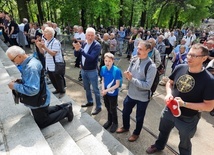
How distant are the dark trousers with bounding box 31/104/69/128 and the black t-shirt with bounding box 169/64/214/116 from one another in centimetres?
201

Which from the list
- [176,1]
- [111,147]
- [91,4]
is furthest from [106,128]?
[176,1]

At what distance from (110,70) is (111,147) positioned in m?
1.38

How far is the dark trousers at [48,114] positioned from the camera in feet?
9.40

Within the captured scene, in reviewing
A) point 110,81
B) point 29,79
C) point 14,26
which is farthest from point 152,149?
point 14,26

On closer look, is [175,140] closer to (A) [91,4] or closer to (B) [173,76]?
(B) [173,76]

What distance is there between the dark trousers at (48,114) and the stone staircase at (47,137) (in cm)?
9

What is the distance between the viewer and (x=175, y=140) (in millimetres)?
3408

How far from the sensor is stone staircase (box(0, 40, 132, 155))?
2389mm

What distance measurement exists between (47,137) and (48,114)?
400 millimetres

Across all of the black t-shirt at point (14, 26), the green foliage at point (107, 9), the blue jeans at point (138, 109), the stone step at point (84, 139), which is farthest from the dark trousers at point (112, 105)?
the green foliage at point (107, 9)

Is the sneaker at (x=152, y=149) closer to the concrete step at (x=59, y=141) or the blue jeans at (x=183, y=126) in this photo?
the blue jeans at (x=183, y=126)

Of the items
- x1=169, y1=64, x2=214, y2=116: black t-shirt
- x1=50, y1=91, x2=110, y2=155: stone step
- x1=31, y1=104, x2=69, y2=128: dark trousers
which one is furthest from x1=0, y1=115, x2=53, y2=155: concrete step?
x1=169, y1=64, x2=214, y2=116: black t-shirt

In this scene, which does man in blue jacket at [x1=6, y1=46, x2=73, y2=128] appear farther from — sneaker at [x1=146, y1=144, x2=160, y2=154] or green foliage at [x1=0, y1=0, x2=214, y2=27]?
green foliage at [x1=0, y1=0, x2=214, y2=27]

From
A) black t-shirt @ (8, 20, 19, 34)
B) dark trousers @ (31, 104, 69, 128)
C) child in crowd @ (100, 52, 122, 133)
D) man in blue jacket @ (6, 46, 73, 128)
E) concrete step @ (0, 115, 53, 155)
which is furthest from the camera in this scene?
black t-shirt @ (8, 20, 19, 34)
